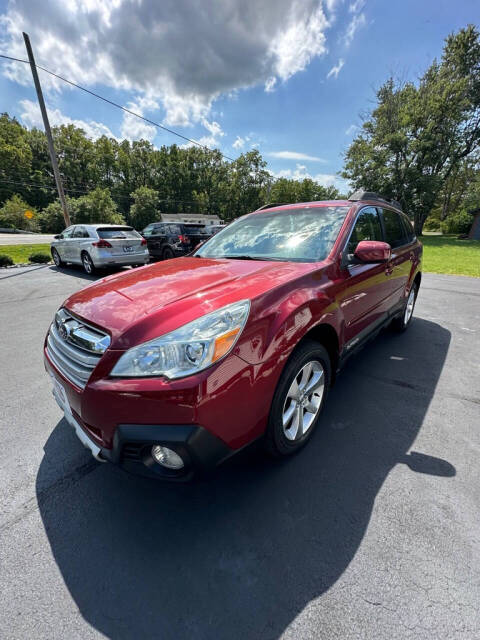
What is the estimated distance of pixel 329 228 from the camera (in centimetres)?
253

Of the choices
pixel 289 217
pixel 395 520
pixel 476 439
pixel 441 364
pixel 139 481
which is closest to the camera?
pixel 395 520

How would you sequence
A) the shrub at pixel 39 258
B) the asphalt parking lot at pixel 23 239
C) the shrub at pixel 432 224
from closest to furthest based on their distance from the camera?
the shrub at pixel 39 258 < the asphalt parking lot at pixel 23 239 < the shrub at pixel 432 224

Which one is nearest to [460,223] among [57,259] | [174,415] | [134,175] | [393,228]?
[393,228]

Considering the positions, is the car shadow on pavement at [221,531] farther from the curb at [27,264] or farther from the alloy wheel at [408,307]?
the curb at [27,264]

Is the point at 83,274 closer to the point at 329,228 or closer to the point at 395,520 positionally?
the point at 329,228

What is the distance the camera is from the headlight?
136 centimetres

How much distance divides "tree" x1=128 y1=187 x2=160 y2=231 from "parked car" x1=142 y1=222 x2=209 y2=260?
40.9 m

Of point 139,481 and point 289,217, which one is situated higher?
point 289,217

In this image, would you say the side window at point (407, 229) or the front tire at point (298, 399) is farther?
the side window at point (407, 229)

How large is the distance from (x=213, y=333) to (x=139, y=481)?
3.86 ft

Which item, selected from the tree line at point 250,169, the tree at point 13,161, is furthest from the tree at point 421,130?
the tree at point 13,161

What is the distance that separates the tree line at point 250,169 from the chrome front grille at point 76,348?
30136 mm

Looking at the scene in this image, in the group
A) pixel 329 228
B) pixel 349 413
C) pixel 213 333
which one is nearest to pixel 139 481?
pixel 213 333

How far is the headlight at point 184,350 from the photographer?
4.48 feet
